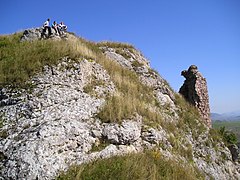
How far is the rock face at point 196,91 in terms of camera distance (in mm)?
25281

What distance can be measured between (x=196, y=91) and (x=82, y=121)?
15.5 meters

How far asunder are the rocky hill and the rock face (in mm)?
4001

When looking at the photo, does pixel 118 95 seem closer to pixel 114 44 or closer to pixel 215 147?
pixel 215 147

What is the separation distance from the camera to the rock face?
25281mm

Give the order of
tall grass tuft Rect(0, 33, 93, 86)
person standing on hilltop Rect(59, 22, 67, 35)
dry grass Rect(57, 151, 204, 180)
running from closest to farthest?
1. dry grass Rect(57, 151, 204, 180)
2. tall grass tuft Rect(0, 33, 93, 86)
3. person standing on hilltop Rect(59, 22, 67, 35)

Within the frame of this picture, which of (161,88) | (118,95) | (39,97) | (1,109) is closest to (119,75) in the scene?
(118,95)

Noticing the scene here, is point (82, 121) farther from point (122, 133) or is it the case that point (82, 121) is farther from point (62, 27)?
point (62, 27)

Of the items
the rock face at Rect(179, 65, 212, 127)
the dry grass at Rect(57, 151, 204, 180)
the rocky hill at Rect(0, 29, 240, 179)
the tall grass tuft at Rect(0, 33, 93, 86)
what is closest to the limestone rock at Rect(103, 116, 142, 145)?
the rocky hill at Rect(0, 29, 240, 179)

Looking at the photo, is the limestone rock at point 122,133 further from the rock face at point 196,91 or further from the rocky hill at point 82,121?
the rock face at point 196,91

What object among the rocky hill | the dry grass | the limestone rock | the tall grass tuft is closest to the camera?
the dry grass

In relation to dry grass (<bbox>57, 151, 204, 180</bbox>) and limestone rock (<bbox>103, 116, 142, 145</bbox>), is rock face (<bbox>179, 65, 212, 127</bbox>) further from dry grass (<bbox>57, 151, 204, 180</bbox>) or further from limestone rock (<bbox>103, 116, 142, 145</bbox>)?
dry grass (<bbox>57, 151, 204, 180</bbox>)

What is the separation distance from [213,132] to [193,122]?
2.17m

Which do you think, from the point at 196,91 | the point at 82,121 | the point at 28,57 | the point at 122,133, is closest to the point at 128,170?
the point at 122,133

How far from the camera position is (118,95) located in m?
16.0
